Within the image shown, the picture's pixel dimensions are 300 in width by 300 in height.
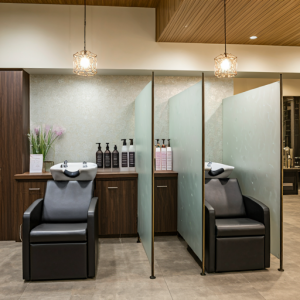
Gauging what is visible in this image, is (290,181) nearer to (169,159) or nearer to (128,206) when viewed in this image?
(169,159)

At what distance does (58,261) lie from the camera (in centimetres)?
248

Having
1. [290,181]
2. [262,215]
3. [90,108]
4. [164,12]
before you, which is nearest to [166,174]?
[262,215]

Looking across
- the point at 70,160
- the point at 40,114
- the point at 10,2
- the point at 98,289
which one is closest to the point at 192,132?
the point at 98,289

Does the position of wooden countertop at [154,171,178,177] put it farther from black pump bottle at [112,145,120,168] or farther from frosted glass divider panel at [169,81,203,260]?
black pump bottle at [112,145,120,168]

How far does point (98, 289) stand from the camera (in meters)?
2.38

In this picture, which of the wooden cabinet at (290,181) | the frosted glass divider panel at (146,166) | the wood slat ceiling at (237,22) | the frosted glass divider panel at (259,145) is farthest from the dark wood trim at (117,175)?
the wooden cabinet at (290,181)

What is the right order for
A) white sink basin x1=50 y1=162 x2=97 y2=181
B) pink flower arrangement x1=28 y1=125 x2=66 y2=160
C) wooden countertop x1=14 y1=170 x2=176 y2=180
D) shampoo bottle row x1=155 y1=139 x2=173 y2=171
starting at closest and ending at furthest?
white sink basin x1=50 y1=162 x2=97 y2=181
wooden countertop x1=14 y1=170 x2=176 y2=180
pink flower arrangement x1=28 y1=125 x2=66 y2=160
shampoo bottle row x1=155 y1=139 x2=173 y2=171

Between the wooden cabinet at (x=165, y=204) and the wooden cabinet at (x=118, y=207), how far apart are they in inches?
10.4

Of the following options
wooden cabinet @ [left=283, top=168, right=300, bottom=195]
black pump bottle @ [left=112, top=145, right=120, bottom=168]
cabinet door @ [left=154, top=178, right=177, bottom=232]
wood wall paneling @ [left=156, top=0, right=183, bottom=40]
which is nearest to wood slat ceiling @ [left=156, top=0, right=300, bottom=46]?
wood wall paneling @ [left=156, top=0, right=183, bottom=40]

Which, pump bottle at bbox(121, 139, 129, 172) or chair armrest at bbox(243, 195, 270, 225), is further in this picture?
pump bottle at bbox(121, 139, 129, 172)

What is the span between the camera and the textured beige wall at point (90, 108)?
3.80 meters

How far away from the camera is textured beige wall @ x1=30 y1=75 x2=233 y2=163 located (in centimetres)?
380

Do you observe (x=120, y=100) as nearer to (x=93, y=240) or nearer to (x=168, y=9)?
(x=168, y=9)

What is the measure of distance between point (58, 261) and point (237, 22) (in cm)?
288
